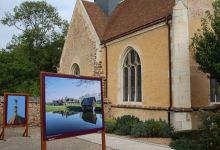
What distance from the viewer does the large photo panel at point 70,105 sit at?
6734 mm

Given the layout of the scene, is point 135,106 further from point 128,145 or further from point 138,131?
point 128,145

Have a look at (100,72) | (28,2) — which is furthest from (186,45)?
(28,2)

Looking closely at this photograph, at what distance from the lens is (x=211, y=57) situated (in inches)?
473

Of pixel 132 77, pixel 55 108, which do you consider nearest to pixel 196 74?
pixel 132 77

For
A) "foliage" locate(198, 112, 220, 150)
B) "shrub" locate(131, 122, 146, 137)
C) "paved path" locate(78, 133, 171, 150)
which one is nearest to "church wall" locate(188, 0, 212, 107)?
"shrub" locate(131, 122, 146, 137)

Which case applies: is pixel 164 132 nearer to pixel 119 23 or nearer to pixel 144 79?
pixel 144 79

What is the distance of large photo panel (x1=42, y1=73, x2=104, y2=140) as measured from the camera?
6734mm

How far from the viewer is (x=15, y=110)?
1402 centimetres

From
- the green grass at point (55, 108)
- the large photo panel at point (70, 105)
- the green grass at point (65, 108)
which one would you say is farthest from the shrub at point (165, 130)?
the green grass at point (55, 108)

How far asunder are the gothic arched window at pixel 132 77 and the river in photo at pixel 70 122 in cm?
920

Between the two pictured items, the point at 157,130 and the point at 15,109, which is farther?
the point at 15,109

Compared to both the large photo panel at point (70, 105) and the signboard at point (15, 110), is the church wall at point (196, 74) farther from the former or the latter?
the signboard at point (15, 110)

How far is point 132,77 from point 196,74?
177 inches

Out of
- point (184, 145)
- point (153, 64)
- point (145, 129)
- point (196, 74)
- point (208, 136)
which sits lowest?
point (184, 145)
